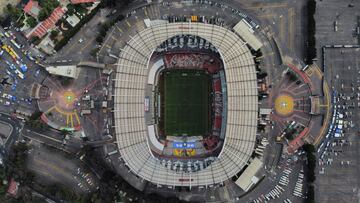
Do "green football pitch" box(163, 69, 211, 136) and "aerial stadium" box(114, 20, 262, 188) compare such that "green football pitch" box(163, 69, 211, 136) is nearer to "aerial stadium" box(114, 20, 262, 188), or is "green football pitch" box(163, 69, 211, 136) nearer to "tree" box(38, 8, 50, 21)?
"aerial stadium" box(114, 20, 262, 188)

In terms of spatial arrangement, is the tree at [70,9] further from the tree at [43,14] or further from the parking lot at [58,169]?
the parking lot at [58,169]

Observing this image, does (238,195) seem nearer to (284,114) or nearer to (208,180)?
(208,180)

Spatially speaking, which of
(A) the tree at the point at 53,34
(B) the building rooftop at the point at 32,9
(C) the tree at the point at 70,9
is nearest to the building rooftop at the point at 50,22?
(C) the tree at the point at 70,9

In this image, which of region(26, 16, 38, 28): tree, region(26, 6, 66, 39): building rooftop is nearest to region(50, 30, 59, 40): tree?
region(26, 6, 66, 39): building rooftop

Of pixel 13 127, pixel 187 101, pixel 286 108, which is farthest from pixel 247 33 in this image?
pixel 13 127

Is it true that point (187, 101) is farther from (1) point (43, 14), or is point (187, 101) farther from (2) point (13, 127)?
(2) point (13, 127)

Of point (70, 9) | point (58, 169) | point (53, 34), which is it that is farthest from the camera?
point (58, 169)

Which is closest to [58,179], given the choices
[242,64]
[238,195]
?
[238,195]
